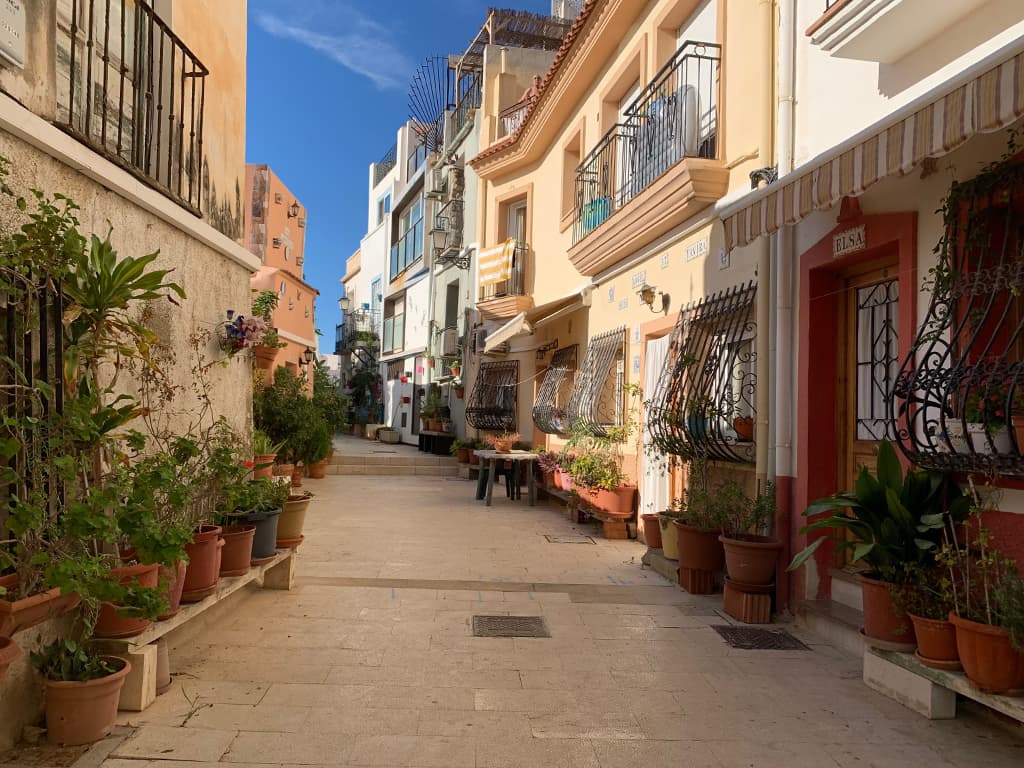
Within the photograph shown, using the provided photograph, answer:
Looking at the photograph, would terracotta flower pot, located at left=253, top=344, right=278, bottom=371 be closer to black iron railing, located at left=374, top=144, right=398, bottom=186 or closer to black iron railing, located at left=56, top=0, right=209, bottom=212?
black iron railing, located at left=56, top=0, right=209, bottom=212

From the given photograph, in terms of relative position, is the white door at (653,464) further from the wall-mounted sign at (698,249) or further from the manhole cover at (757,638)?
the manhole cover at (757,638)

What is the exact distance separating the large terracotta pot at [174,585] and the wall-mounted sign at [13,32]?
7.98 ft

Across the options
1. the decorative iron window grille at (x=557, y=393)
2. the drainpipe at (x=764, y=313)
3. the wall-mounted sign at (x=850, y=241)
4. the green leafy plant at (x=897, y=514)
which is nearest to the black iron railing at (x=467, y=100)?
the decorative iron window grille at (x=557, y=393)

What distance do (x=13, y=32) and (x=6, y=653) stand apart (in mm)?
2697

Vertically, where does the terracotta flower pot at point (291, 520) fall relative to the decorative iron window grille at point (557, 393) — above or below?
below

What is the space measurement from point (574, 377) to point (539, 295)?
2.38 meters

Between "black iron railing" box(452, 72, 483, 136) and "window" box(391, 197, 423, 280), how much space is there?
11.7ft

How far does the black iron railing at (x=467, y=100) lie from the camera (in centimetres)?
1939

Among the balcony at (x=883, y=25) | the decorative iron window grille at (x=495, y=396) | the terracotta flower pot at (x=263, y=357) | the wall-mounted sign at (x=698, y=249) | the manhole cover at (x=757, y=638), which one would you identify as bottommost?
the manhole cover at (x=757, y=638)

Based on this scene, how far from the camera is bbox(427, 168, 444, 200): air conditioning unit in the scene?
2069 cm

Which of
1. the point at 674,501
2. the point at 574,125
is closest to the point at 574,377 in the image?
the point at 574,125

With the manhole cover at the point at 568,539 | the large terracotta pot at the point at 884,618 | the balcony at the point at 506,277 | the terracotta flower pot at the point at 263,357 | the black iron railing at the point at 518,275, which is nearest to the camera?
the large terracotta pot at the point at 884,618

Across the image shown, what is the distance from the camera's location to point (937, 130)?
335cm

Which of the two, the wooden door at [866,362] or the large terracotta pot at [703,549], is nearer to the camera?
the wooden door at [866,362]
